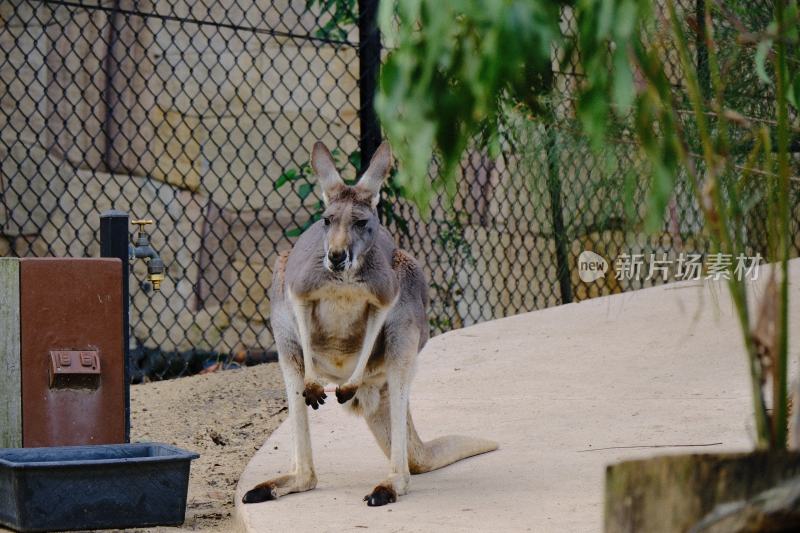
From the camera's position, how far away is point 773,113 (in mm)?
3928

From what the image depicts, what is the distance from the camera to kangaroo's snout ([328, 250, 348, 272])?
3.33 metres

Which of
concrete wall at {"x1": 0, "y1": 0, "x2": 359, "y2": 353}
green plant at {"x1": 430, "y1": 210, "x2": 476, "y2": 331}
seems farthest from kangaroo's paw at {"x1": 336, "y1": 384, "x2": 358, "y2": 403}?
concrete wall at {"x1": 0, "y1": 0, "x2": 359, "y2": 353}

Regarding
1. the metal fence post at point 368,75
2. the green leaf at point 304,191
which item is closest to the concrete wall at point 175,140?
the green leaf at point 304,191

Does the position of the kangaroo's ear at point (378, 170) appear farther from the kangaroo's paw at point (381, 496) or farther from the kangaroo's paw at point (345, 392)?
the kangaroo's paw at point (381, 496)

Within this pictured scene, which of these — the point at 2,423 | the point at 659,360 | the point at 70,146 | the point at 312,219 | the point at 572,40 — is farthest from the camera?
the point at 70,146

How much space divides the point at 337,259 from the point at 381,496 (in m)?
0.70

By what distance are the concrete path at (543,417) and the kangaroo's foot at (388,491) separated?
31 mm

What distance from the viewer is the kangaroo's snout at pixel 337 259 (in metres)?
3.33

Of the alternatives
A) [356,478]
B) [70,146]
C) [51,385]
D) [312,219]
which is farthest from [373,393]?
[70,146]

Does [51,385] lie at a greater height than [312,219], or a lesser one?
lesser

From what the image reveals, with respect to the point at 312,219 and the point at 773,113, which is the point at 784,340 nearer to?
the point at 773,113

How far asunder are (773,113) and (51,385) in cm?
254

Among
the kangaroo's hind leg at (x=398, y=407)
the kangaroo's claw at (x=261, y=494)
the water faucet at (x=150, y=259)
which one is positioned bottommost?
the kangaroo's claw at (x=261, y=494)

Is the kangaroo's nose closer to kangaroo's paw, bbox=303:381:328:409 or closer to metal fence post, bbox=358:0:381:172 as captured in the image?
kangaroo's paw, bbox=303:381:328:409
